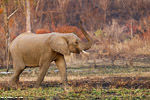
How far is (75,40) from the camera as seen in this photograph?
14289 millimetres

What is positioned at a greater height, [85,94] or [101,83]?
[85,94]

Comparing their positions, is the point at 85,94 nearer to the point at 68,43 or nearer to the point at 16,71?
the point at 68,43

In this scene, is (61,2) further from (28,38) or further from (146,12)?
→ (28,38)

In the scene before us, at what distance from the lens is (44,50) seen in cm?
1435

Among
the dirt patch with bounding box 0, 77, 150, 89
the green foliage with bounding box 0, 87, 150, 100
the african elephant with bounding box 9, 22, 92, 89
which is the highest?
the african elephant with bounding box 9, 22, 92, 89

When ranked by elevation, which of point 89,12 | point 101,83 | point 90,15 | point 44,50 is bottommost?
point 90,15

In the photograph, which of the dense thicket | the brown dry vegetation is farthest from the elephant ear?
the dense thicket

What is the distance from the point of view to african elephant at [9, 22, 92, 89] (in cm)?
1430

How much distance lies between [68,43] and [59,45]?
428 mm

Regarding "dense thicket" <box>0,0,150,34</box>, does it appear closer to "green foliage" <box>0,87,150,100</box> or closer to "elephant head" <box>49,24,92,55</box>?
"elephant head" <box>49,24,92,55</box>

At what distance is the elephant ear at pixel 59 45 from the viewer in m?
14.2

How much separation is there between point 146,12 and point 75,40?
104ft

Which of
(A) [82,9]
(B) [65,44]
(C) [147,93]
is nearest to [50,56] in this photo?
(B) [65,44]

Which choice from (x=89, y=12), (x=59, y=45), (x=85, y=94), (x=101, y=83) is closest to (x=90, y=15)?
(x=89, y=12)
